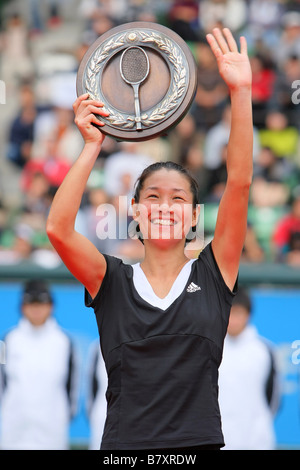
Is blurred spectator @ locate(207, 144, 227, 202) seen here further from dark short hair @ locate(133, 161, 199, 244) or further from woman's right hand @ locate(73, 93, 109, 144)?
woman's right hand @ locate(73, 93, 109, 144)

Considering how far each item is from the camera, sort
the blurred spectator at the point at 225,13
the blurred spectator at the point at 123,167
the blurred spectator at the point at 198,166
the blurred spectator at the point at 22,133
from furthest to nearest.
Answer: the blurred spectator at the point at 225,13 < the blurred spectator at the point at 22,133 < the blurred spectator at the point at 198,166 < the blurred spectator at the point at 123,167

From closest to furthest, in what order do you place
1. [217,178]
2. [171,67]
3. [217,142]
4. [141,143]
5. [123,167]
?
[171,67]
[123,167]
[141,143]
[217,178]
[217,142]

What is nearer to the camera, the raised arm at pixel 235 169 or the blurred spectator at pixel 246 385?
the raised arm at pixel 235 169

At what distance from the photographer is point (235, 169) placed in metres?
3.07

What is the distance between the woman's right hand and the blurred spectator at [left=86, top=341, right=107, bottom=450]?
3.54 meters

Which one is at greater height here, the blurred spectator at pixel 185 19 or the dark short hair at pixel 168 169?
the blurred spectator at pixel 185 19

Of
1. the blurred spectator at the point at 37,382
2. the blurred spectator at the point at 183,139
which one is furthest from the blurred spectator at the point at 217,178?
the blurred spectator at the point at 37,382

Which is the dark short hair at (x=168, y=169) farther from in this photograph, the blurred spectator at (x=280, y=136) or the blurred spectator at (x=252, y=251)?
the blurred spectator at (x=280, y=136)

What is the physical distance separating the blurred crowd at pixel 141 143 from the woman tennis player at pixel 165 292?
3674 millimetres

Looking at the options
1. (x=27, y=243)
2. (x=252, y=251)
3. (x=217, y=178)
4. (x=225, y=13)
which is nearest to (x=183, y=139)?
(x=217, y=178)

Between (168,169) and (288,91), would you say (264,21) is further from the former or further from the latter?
(168,169)

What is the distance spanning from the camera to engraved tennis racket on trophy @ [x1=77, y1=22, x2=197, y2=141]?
3270 millimetres

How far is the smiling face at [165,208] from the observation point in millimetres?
3125

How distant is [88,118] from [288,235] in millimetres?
5020
